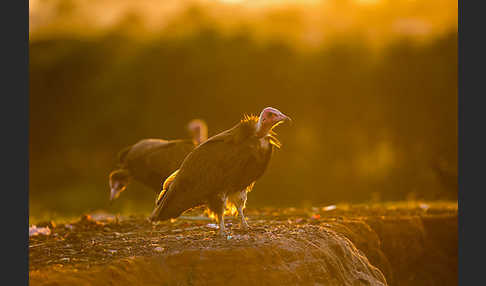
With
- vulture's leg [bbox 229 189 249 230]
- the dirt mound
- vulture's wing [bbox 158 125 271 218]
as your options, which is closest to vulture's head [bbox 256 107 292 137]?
vulture's wing [bbox 158 125 271 218]

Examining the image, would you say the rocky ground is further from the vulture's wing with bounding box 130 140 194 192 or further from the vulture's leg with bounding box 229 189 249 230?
the vulture's wing with bounding box 130 140 194 192

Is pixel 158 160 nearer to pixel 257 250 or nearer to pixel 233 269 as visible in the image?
pixel 257 250

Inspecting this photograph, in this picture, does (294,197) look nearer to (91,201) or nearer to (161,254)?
(91,201)

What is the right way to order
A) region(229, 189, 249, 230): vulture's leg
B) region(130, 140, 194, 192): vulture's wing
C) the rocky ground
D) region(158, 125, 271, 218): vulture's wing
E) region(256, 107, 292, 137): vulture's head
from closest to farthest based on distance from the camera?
the rocky ground → region(158, 125, 271, 218): vulture's wing → region(256, 107, 292, 137): vulture's head → region(229, 189, 249, 230): vulture's leg → region(130, 140, 194, 192): vulture's wing

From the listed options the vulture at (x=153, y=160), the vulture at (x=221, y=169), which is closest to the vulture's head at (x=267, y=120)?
the vulture at (x=221, y=169)

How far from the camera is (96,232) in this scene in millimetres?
8312

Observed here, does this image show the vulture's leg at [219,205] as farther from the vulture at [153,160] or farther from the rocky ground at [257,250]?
the vulture at [153,160]

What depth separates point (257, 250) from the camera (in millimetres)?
6016

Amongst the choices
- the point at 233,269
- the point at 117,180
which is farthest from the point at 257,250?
the point at 117,180

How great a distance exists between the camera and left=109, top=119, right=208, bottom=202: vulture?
9.38m

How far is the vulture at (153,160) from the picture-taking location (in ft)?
30.8

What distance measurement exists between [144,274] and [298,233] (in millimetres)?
2081

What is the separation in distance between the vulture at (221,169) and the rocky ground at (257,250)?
0.39 meters

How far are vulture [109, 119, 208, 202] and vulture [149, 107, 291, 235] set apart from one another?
7.97 feet
